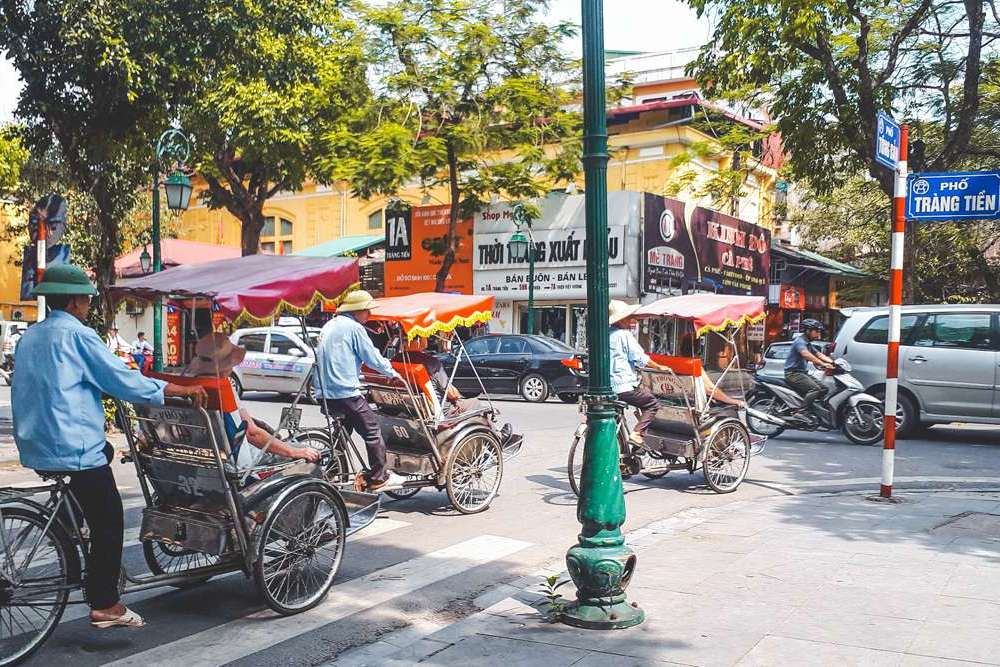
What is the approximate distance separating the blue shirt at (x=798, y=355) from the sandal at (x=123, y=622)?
1052 cm

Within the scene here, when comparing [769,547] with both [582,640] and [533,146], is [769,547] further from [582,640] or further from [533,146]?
[533,146]

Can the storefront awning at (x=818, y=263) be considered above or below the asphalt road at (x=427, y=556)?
above

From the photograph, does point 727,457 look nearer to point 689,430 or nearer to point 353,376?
point 689,430

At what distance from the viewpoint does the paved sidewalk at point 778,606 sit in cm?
451

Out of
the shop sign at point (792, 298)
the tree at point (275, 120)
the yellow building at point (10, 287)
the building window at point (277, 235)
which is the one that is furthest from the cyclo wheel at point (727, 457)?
the yellow building at point (10, 287)

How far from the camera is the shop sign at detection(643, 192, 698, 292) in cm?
2673

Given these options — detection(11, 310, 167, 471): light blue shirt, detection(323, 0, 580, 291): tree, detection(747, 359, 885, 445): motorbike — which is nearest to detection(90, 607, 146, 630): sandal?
detection(11, 310, 167, 471): light blue shirt

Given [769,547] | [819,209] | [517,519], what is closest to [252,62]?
[517,519]

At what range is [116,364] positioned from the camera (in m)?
4.59

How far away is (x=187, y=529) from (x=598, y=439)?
233cm

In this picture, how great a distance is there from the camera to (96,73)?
446 inches

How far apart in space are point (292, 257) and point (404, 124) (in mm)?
16301

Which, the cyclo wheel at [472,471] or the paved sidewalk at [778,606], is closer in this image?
the paved sidewalk at [778,606]

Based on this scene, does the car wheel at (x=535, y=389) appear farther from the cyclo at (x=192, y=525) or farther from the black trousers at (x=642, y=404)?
the cyclo at (x=192, y=525)
